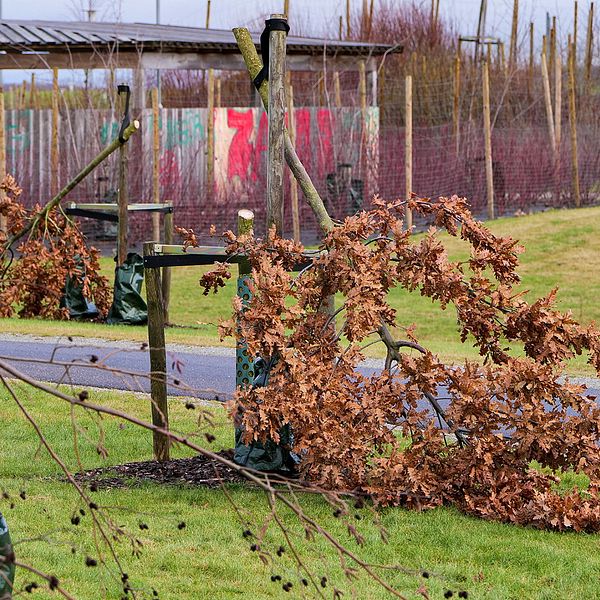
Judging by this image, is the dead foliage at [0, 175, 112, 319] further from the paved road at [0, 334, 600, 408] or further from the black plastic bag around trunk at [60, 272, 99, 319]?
the paved road at [0, 334, 600, 408]

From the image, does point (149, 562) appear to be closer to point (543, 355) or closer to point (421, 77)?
point (543, 355)

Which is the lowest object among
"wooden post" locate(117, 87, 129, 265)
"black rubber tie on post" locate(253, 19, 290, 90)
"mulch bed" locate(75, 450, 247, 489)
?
"mulch bed" locate(75, 450, 247, 489)

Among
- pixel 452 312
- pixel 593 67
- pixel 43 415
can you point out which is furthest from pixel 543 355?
pixel 593 67

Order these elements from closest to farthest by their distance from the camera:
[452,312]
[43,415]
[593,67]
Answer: [43,415] < [452,312] < [593,67]

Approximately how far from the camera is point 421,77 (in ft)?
113

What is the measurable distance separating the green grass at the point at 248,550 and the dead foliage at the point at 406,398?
0.18 meters

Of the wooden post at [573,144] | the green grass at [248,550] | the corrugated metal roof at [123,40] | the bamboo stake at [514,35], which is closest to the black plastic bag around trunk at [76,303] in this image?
the green grass at [248,550]

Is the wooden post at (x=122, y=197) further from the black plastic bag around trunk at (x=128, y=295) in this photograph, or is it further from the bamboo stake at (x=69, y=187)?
the bamboo stake at (x=69, y=187)

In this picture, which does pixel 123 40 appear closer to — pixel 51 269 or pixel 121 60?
pixel 121 60

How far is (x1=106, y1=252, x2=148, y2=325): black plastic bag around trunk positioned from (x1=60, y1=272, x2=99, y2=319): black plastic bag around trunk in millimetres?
370

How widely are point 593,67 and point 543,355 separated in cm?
3303

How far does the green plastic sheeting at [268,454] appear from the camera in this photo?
21.4 ft

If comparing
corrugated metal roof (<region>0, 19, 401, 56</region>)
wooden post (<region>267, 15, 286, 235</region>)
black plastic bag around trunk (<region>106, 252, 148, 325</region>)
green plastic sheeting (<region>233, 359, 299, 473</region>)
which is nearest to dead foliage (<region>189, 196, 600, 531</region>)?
wooden post (<region>267, 15, 286, 235</region>)

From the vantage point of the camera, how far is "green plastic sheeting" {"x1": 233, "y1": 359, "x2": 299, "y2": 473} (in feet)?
21.4
